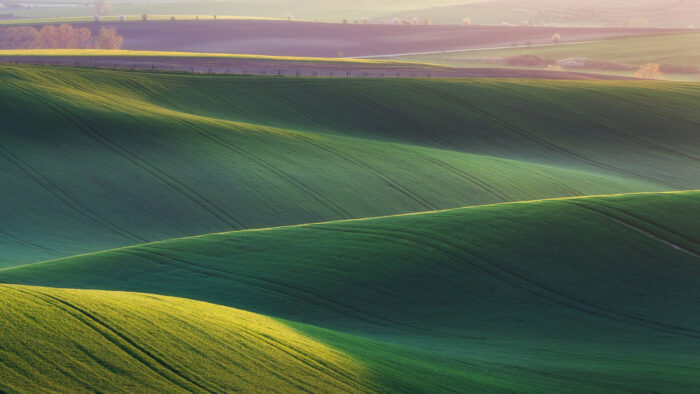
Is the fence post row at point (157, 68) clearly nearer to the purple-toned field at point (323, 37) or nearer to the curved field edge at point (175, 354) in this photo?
the purple-toned field at point (323, 37)

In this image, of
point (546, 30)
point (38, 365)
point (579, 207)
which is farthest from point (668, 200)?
point (546, 30)

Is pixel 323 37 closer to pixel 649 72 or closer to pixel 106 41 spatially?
pixel 106 41

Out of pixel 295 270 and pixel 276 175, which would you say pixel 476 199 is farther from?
pixel 295 270

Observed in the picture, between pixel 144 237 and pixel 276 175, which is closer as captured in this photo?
pixel 144 237

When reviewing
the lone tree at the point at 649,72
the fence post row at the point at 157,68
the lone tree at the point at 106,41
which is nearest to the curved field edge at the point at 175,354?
the fence post row at the point at 157,68

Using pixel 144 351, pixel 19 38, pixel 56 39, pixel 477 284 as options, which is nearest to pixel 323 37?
pixel 56 39

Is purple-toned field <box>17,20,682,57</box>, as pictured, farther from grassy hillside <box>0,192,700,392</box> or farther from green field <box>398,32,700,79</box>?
grassy hillside <box>0,192,700,392</box>
